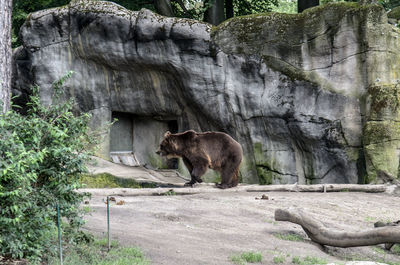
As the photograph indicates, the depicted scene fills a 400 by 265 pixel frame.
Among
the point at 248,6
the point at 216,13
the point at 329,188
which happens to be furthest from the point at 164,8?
the point at 329,188

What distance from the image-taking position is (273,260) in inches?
233

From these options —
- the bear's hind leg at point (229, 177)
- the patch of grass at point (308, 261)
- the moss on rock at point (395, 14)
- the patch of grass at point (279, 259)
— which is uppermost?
the moss on rock at point (395, 14)

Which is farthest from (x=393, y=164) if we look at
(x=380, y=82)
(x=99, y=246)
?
(x=99, y=246)

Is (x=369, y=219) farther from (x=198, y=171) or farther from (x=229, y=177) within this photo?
(x=198, y=171)

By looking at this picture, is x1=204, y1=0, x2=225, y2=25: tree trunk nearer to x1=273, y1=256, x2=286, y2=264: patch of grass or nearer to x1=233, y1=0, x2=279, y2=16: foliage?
x1=233, y1=0, x2=279, y2=16: foliage

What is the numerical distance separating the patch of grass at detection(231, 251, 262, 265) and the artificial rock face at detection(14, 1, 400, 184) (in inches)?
295

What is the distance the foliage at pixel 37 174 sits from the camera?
4.38 m

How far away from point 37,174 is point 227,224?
11.8ft

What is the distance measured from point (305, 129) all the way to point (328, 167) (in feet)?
4.15

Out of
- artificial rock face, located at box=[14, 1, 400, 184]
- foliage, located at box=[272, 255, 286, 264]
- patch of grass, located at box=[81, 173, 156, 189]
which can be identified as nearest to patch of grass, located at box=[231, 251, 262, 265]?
foliage, located at box=[272, 255, 286, 264]

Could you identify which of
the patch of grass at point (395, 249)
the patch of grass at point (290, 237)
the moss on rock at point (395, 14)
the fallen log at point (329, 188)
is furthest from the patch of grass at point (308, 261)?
the moss on rock at point (395, 14)

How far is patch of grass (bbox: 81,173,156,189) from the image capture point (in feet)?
46.0

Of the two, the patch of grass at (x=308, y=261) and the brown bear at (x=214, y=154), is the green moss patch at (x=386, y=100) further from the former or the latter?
the patch of grass at (x=308, y=261)

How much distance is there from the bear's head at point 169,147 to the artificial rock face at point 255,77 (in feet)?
9.44
